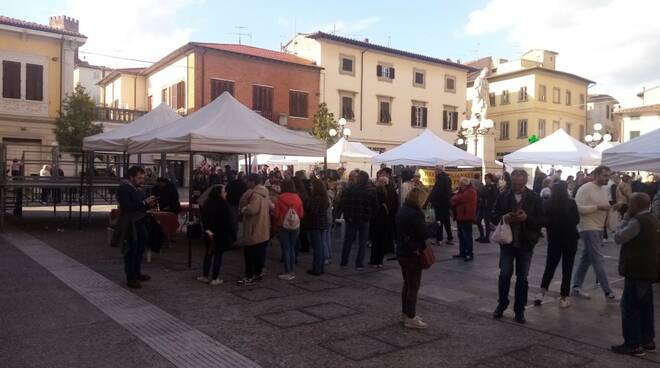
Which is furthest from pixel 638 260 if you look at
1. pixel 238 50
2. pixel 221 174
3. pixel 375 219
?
pixel 238 50

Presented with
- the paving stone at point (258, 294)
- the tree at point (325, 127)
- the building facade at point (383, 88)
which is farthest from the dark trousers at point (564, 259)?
the building facade at point (383, 88)

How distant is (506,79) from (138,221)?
48.2m

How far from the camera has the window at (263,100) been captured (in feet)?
110

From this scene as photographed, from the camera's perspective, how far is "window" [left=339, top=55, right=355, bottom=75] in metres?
37.2

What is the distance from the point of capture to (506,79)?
1982 inches

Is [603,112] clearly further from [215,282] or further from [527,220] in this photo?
[215,282]

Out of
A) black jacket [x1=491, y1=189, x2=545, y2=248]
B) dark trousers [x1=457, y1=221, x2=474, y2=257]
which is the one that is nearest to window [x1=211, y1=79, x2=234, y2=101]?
dark trousers [x1=457, y1=221, x2=474, y2=257]

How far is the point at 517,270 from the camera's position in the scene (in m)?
5.97

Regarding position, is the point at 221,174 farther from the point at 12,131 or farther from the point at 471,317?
the point at 12,131

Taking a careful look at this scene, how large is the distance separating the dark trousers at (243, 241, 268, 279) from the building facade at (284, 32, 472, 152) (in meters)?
29.4

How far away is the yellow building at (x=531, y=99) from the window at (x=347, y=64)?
708 inches

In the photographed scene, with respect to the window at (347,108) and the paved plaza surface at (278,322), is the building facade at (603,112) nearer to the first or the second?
the window at (347,108)

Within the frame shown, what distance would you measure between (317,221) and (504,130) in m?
45.8

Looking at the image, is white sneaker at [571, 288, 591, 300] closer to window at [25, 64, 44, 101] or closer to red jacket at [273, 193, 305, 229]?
red jacket at [273, 193, 305, 229]
